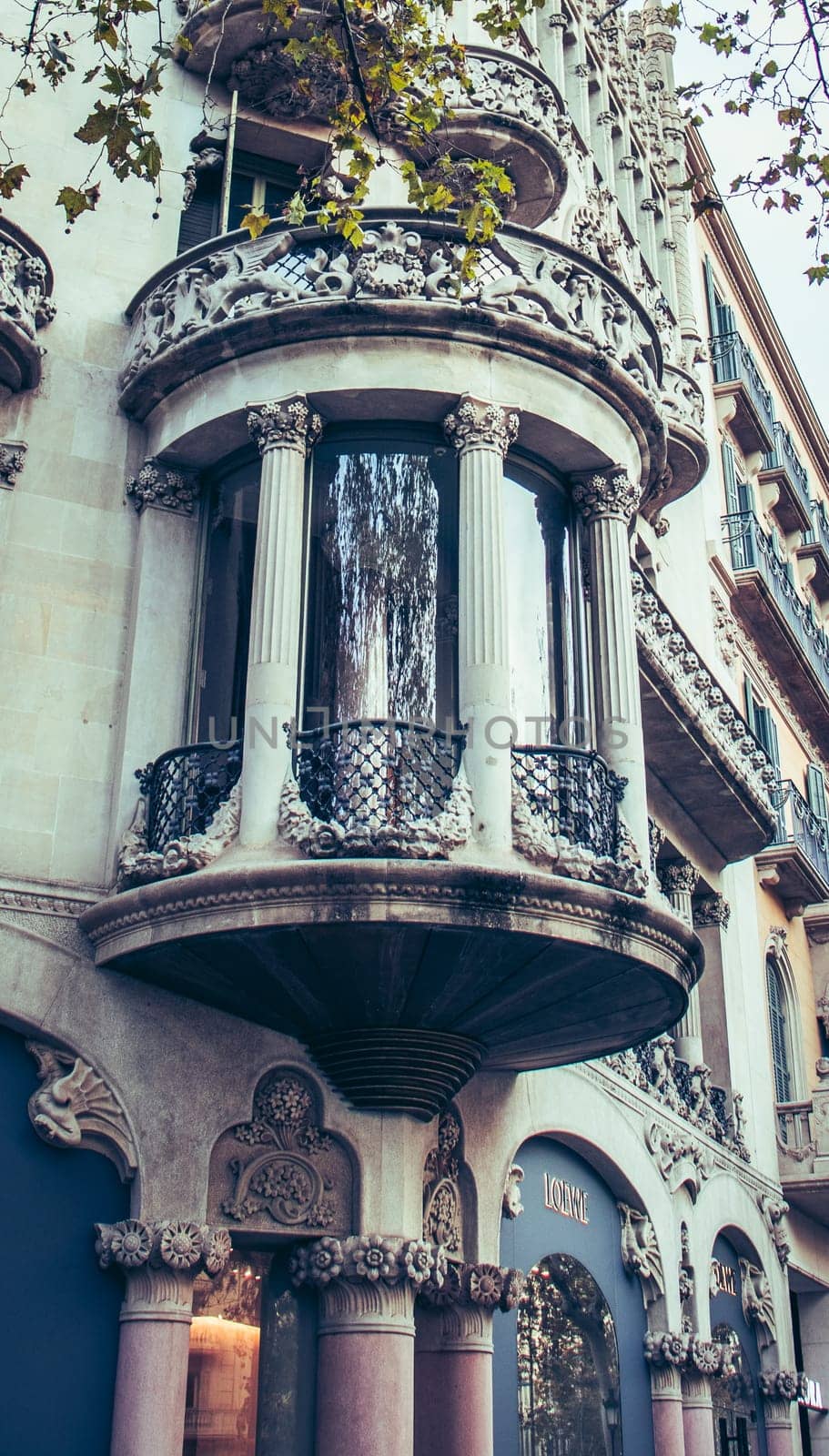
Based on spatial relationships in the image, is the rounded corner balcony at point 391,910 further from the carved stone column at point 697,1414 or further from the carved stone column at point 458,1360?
the carved stone column at point 697,1414

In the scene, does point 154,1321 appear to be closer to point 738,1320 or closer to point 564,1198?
point 564,1198

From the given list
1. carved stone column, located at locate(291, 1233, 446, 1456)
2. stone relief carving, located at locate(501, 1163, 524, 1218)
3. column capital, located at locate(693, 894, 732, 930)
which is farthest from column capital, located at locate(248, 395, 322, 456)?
column capital, located at locate(693, 894, 732, 930)

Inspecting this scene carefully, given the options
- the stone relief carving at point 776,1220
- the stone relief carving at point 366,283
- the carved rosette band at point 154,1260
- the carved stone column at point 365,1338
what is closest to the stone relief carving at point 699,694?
the stone relief carving at point 366,283

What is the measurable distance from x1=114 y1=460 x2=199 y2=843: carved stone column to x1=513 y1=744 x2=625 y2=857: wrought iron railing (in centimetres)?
291

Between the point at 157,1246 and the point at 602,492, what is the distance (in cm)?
725

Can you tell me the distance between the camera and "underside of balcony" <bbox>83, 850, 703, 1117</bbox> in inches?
419

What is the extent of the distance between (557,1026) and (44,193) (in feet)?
28.2

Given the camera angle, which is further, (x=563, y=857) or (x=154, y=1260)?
(x=563, y=857)

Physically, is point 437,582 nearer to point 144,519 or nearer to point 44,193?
point 144,519

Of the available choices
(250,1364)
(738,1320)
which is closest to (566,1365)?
(250,1364)

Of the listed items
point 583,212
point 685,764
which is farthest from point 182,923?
point 583,212

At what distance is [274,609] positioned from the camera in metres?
11.9

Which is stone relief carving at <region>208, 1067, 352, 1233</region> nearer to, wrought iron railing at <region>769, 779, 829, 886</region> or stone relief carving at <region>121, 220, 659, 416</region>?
stone relief carving at <region>121, 220, 659, 416</region>

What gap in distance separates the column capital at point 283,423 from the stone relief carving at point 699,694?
5.61 m
